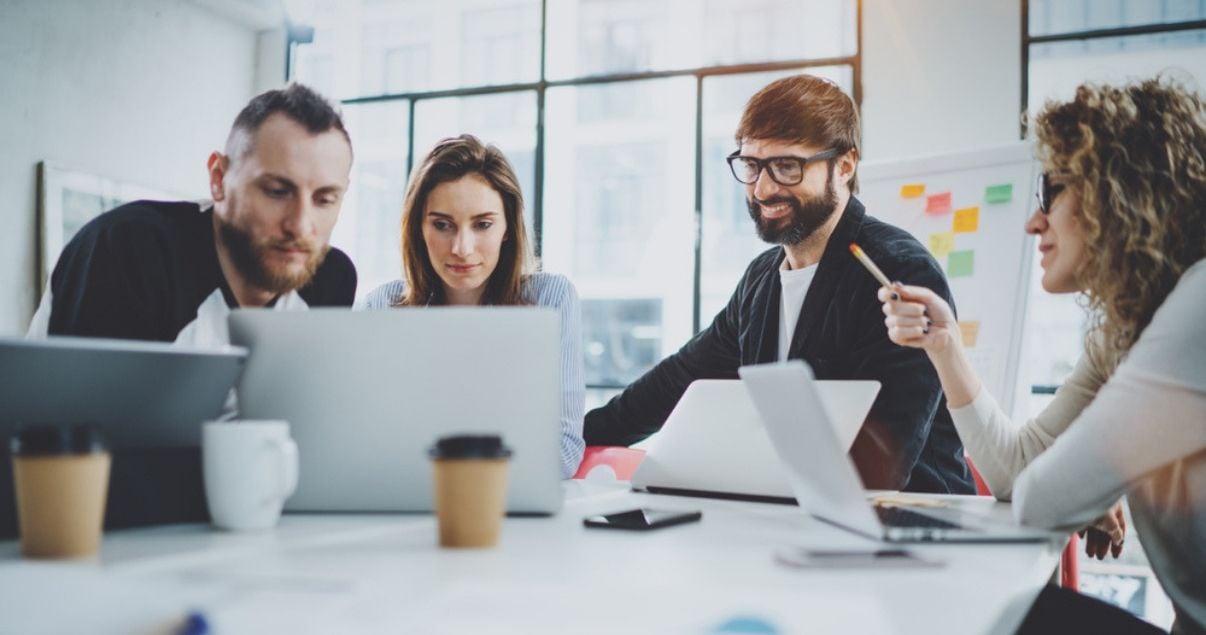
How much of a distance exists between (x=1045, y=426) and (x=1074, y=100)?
1.63 ft

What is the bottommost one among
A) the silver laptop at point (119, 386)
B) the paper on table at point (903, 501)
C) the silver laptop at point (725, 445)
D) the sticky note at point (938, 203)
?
the paper on table at point (903, 501)

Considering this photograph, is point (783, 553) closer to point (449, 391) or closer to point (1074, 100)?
point (449, 391)

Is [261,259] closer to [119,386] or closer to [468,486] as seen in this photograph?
[119,386]

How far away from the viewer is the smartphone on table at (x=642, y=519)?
1071 millimetres

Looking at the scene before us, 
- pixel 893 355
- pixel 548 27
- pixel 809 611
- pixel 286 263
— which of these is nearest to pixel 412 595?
pixel 809 611

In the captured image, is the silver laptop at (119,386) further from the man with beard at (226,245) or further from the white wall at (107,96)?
the white wall at (107,96)

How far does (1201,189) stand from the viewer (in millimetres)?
1296

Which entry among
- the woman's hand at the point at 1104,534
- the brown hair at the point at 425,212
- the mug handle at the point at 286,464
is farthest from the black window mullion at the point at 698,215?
the mug handle at the point at 286,464

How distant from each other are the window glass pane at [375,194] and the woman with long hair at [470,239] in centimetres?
305

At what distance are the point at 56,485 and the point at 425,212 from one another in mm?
1555

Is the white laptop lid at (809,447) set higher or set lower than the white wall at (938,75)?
lower

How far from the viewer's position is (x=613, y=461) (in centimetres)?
204

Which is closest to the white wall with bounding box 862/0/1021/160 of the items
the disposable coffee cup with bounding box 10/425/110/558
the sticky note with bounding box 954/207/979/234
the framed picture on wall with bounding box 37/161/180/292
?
the sticky note with bounding box 954/207/979/234

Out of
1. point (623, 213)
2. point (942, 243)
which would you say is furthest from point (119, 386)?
point (623, 213)
